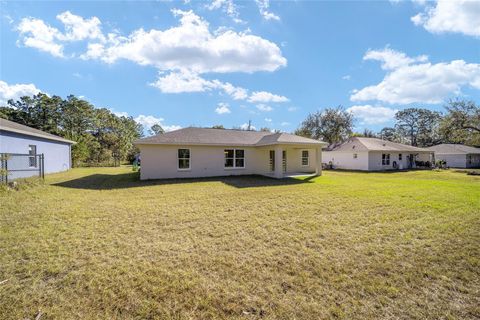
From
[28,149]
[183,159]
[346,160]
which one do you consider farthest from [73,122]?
[346,160]

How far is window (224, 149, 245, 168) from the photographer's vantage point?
55.0ft

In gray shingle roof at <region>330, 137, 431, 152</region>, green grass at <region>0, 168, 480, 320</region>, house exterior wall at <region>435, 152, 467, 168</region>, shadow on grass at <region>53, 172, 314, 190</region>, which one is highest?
gray shingle roof at <region>330, 137, 431, 152</region>

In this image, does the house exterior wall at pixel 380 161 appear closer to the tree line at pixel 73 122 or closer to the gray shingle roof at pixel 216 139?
the gray shingle roof at pixel 216 139

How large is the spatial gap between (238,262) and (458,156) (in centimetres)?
4288

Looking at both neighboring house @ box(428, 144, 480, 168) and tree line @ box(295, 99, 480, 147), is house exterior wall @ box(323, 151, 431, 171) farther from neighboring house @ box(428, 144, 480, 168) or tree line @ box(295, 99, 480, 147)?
neighboring house @ box(428, 144, 480, 168)

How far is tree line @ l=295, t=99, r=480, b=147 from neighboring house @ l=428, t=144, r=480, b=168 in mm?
1514

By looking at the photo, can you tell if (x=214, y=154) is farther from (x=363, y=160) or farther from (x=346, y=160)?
(x=346, y=160)

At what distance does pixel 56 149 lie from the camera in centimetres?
1961

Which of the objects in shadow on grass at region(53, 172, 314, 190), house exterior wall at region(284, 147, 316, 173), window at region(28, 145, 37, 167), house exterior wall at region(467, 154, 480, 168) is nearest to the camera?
shadow on grass at region(53, 172, 314, 190)

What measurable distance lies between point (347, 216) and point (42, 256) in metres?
7.06

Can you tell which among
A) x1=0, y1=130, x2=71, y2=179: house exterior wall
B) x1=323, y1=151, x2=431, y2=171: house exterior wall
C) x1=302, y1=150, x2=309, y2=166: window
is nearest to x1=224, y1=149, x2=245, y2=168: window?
x1=302, y1=150, x2=309, y2=166: window

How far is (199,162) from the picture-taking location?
15719mm

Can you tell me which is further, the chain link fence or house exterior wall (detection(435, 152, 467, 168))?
house exterior wall (detection(435, 152, 467, 168))

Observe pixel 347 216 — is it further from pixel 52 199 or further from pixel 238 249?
pixel 52 199
